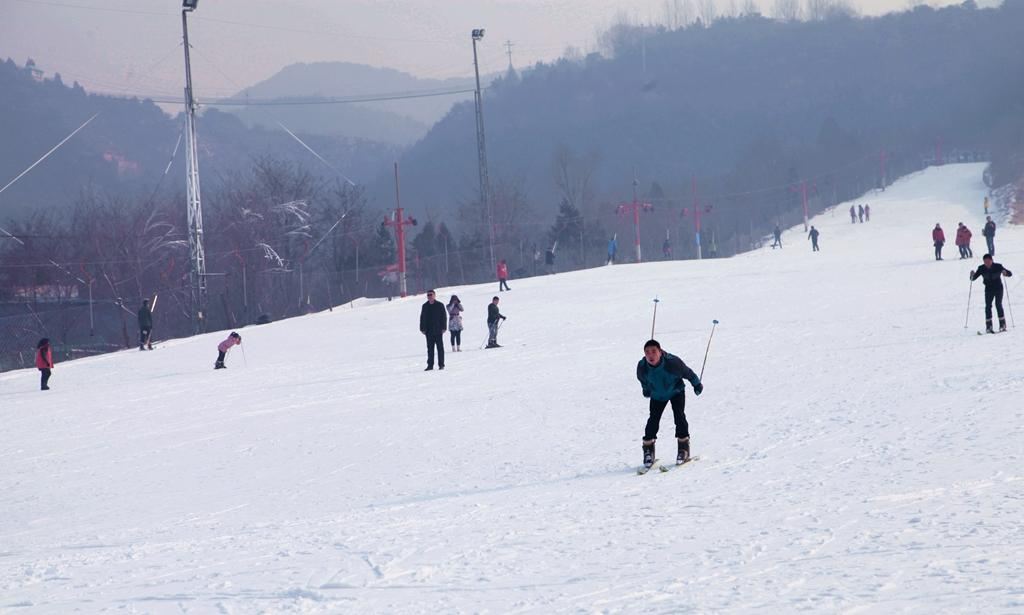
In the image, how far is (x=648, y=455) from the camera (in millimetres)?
11602

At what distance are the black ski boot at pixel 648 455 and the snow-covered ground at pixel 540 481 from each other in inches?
13.9

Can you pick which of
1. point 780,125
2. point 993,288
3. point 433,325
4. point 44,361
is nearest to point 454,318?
point 433,325

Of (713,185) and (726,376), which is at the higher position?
(713,185)

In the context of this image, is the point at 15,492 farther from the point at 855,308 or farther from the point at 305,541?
the point at 855,308

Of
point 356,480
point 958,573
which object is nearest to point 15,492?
point 356,480

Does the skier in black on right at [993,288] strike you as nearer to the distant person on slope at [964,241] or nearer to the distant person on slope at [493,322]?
the distant person on slope at [493,322]

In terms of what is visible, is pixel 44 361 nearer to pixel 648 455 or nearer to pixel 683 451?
pixel 648 455

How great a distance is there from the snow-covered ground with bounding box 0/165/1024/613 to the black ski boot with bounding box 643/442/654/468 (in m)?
0.35

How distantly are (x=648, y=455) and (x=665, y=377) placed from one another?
0.86 m

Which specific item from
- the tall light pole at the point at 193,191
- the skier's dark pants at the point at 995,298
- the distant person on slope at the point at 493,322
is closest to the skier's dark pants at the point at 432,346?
the distant person on slope at the point at 493,322

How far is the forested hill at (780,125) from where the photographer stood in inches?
5340

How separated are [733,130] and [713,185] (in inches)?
1255

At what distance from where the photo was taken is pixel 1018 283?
2966cm

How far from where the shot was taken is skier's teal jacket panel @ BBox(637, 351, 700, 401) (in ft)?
37.2
